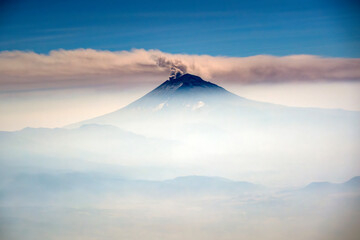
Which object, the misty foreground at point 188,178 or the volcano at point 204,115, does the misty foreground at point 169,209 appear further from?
the volcano at point 204,115

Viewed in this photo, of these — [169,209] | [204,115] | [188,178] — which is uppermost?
[204,115]

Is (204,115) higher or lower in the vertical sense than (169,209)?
higher

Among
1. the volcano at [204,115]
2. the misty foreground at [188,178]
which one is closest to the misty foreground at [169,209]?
the misty foreground at [188,178]

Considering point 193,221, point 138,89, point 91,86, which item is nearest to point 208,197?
point 193,221

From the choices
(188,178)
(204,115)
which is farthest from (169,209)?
(204,115)

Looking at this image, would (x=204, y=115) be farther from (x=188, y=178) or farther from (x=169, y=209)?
(x=169, y=209)

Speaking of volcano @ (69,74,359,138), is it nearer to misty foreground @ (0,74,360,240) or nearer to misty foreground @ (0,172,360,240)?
misty foreground @ (0,74,360,240)

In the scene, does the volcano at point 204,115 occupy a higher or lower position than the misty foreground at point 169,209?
higher

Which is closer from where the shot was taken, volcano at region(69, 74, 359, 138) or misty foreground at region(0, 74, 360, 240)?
misty foreground at region(0, 74, 360, 240)

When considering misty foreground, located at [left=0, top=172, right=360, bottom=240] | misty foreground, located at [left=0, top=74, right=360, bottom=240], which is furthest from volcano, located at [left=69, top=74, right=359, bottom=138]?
misty foreground, located at [left=0, top=172, right=360, bottom=240]
